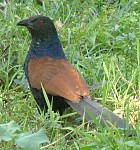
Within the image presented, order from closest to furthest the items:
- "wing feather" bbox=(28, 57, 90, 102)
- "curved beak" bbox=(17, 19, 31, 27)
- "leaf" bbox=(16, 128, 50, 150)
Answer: "leaf" bbox=(16, 128, 50, 150), "wing feather" bbox=(28, 57, 90, 102), "curved beak" bbox=(17, 19, 31, 27)

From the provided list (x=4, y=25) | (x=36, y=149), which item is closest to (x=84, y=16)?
(x=4, y=25)

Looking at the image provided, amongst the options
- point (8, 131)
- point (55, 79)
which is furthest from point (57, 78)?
point (8, 131)

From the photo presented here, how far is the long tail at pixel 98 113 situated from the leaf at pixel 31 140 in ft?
1.11

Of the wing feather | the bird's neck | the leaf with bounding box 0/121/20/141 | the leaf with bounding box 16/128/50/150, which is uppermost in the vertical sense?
the bird's neck

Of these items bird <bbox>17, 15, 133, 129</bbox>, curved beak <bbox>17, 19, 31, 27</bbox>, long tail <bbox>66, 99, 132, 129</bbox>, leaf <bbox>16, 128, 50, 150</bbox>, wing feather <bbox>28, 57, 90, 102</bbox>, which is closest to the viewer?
leaf <bbox>16, 128, 50, 150</bbox>

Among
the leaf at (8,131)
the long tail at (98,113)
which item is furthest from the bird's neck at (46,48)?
the leaf at (8,131)

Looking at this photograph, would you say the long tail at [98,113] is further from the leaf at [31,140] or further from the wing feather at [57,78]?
the leaf at [31,140]

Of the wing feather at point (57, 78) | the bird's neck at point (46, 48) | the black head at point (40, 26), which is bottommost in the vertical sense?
the wing feather at point (57, 78)

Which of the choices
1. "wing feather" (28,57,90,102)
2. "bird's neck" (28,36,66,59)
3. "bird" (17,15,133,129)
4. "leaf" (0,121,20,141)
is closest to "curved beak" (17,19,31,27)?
"bird" (17,15,133,129)

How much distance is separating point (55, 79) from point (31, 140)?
101cm

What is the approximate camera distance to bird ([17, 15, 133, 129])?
401 cm

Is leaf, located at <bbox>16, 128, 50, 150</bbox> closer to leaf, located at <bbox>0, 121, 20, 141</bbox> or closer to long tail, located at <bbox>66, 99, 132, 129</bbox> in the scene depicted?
leaf, located at <bbox>0, 121, 20, 141</bbox>

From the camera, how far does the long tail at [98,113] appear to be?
378 centimetres

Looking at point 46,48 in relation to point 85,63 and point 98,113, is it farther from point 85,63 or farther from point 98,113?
point 98,113
